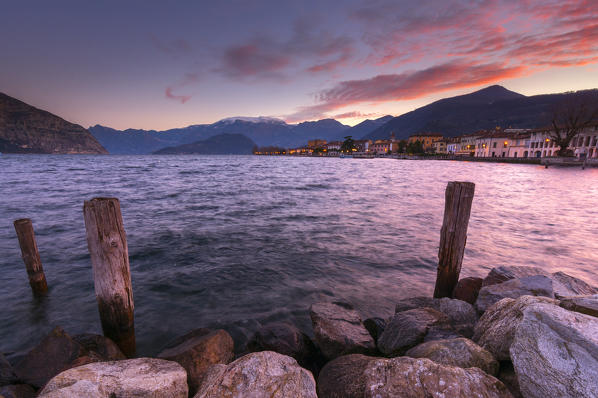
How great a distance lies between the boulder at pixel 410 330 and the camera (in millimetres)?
4133

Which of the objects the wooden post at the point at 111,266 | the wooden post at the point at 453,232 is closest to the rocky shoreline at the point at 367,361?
the wooden post at the point at 111,266

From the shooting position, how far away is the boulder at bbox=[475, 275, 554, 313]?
197 inches

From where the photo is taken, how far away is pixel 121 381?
110 inches

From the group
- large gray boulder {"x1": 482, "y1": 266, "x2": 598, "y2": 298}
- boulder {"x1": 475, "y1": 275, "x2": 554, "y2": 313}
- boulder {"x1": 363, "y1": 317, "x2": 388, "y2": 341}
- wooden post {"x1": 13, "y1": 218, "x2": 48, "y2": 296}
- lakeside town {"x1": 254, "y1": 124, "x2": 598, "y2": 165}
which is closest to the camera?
boulder {"x1": 475, "y1": 275, "x2": 554, "y2": 313}

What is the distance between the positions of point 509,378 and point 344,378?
194 cm

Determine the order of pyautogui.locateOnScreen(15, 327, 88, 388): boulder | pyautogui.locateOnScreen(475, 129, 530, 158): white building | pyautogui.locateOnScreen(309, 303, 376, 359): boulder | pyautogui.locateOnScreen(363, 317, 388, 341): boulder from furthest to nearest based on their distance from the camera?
pyautogui.locateOnScreen(475, 129, 530, 158): white building
pyautogui.locateOnScreen(363, 317, 388, 341): boulder
pyautogui.locateOnScreen(309, 303, 376, 359): boulder
pyautogui.locateOnScreen(15, 327, 88, 388): boulder

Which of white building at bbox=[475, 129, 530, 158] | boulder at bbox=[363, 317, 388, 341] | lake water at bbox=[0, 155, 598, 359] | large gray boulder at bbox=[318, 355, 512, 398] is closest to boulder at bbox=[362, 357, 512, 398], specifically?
large gray boulder at bbox=[318, 355, 512, 398]

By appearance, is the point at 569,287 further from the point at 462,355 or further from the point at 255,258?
the point at 255,258

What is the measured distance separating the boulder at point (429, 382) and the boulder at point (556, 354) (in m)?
0.31

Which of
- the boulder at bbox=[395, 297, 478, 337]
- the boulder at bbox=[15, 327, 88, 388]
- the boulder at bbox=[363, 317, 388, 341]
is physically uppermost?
the boulder at bbox=[15, 327, 88, 388]

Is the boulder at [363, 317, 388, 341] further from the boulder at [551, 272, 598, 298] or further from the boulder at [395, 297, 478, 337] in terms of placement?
the boulder at [551, 272, 598, 298]

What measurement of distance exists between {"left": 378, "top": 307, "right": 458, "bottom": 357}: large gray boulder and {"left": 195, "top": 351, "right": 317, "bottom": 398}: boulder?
1995mm

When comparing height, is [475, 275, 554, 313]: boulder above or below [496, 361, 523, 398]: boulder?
below

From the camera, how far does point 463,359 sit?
3139mm
